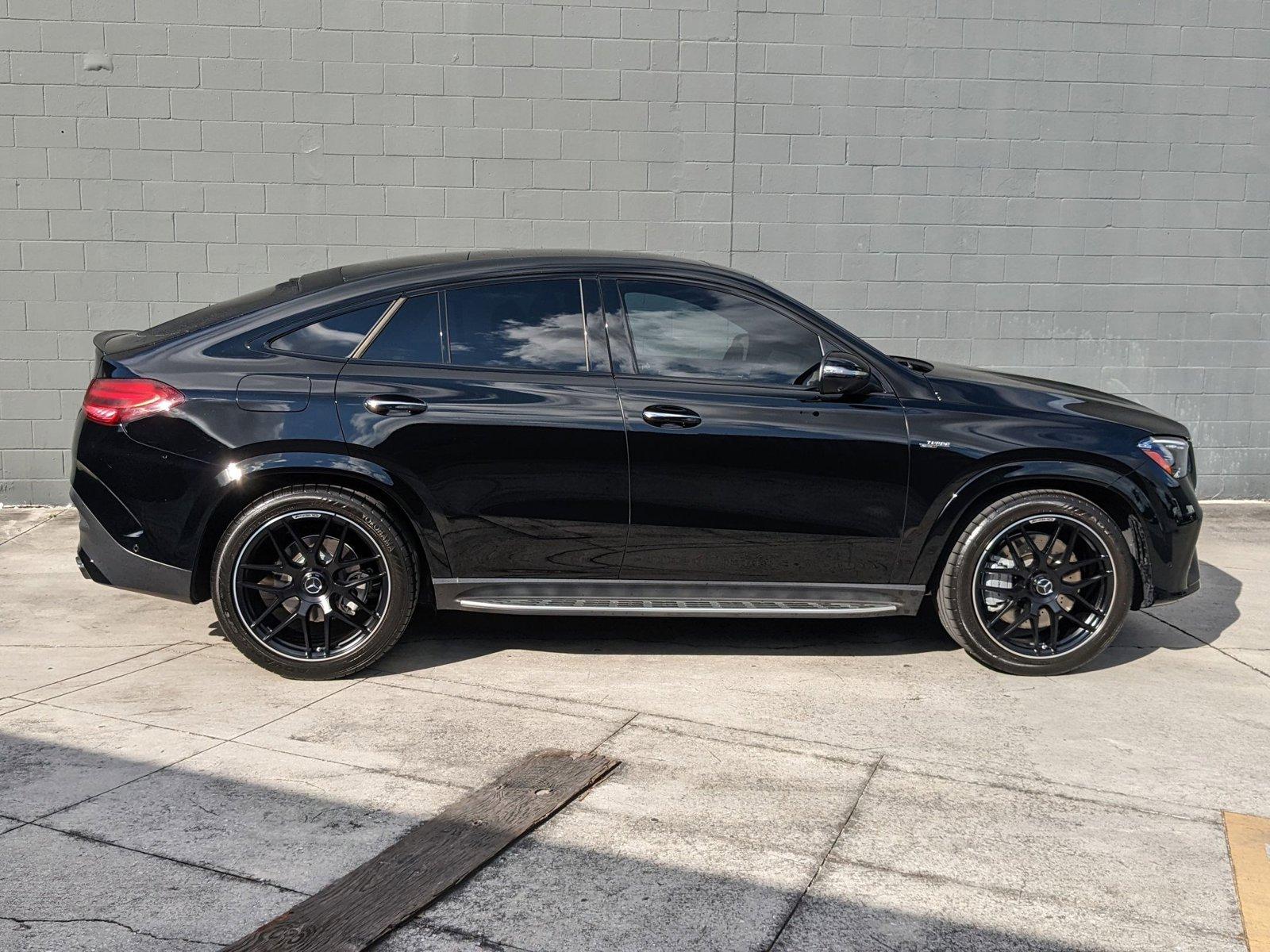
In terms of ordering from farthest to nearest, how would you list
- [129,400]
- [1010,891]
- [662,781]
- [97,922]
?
[129,400], [662,781], [1010,891], [97,922]

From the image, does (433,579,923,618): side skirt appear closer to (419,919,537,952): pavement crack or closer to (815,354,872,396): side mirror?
(815,354,872,396): side mirror

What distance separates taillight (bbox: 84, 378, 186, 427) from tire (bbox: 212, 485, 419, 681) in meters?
0.53

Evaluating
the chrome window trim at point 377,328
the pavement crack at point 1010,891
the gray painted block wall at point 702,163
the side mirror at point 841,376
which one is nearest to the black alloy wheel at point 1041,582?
the side mirror at point 841,376

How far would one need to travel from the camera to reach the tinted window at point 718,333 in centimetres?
501

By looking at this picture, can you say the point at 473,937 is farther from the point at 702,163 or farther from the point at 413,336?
the point at 702,163

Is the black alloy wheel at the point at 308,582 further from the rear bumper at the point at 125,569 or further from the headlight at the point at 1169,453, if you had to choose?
the headlight at the point at 1169,453

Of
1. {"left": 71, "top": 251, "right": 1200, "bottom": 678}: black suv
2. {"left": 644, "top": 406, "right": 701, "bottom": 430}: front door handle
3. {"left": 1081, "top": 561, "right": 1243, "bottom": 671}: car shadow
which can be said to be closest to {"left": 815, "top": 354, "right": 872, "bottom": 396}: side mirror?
{"left": 71, "top": 251, "right": 1200, "bottom": 678}: black suv

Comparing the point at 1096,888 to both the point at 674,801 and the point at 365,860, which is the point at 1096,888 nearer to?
the point at 674,801

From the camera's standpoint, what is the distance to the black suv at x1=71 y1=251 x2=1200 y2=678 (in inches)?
188

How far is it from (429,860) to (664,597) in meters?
1.86

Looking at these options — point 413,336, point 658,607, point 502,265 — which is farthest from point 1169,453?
point 413,336

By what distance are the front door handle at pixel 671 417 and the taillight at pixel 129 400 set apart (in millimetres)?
1850

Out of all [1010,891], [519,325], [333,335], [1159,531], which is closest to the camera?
[1010,891]

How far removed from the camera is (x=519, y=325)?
4.99 metres
